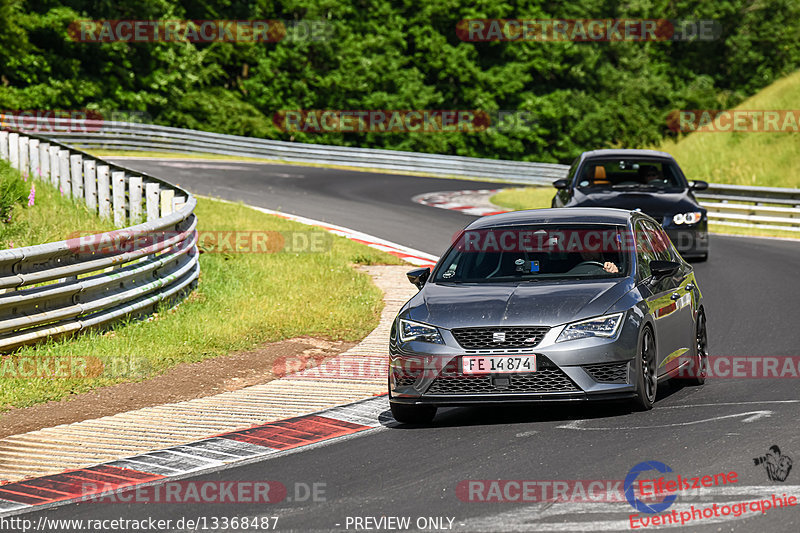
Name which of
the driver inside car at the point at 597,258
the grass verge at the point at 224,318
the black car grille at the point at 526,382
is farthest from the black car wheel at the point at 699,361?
the grass verge at the point at 224,318

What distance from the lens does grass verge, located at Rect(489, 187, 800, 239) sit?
85.8 ft

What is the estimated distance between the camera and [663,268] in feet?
30.5

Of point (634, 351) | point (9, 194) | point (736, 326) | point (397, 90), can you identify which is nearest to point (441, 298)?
point (634, 351)

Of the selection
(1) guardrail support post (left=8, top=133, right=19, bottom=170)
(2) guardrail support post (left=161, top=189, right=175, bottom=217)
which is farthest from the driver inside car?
(1) guardrail support post (left=8, top=133, right=19, bottom=170)

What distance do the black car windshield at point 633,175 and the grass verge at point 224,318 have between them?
345 cm

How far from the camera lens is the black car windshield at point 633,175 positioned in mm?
18688

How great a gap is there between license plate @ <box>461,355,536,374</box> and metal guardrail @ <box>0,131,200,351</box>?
4.58m

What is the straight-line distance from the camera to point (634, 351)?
8.42m

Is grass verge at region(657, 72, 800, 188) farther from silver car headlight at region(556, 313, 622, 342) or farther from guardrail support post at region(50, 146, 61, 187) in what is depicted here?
silver car headlight at region(556, 313, 622, 342)

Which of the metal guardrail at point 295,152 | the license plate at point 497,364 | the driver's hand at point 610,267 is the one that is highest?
the driver's hand at point 610,267

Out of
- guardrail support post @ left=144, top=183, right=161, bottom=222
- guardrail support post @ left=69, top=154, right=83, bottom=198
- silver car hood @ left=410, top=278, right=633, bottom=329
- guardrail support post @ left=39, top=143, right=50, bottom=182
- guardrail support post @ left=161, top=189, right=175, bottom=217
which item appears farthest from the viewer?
guardrail support post @ left=39, top=143, right=50, bottom=182

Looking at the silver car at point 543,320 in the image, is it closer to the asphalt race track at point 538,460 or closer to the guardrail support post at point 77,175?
the asphalt race track at point 538,460

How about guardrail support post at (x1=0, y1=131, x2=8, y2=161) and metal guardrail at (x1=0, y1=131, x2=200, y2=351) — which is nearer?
metal guardrail at (x1=0, y1=131, x2=200, y2=351)

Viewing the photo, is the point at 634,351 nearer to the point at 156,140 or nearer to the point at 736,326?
the point at 736,326
